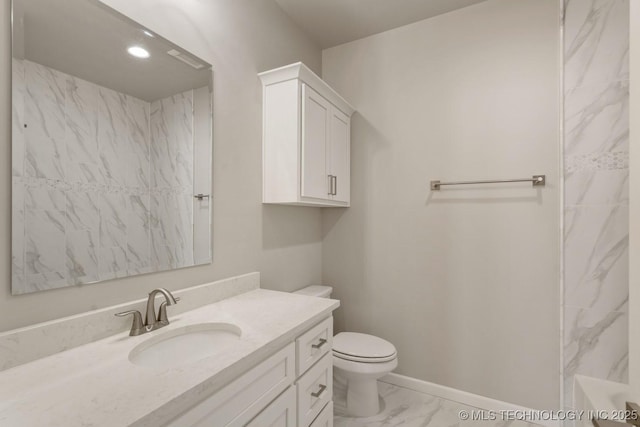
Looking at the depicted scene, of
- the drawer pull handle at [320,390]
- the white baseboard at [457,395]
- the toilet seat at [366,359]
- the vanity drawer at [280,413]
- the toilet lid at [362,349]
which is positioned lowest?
the white baseboard at [457,395]

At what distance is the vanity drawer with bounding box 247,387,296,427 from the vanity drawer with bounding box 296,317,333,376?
97mm

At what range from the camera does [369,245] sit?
235 centimetres

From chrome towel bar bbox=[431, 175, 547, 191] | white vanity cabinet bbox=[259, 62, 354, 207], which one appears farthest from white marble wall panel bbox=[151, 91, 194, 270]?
chrome towel bar bbox=[431, 175, 547, 191]

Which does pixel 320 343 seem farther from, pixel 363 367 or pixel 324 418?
pixel 363 367

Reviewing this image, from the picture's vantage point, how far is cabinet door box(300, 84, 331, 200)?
1.78 metres

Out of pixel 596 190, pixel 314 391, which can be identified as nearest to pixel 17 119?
pixel 314 391

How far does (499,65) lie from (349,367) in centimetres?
210

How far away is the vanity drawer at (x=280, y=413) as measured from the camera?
981mm

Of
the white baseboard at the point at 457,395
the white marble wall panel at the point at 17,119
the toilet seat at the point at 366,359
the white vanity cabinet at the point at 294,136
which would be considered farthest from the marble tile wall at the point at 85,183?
the white baseboard at the point at 457,395

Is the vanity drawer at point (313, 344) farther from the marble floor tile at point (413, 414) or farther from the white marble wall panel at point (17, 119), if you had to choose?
the white marble wall panel at point (17, 119)

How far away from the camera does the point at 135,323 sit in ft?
3.62

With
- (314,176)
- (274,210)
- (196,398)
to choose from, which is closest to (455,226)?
(314,176)

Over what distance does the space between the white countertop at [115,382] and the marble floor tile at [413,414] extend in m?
1.13

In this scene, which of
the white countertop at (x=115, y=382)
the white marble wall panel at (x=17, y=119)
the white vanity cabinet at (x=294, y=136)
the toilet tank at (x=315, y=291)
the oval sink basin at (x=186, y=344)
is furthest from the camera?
the toilet tank at (x=315, y=291)
